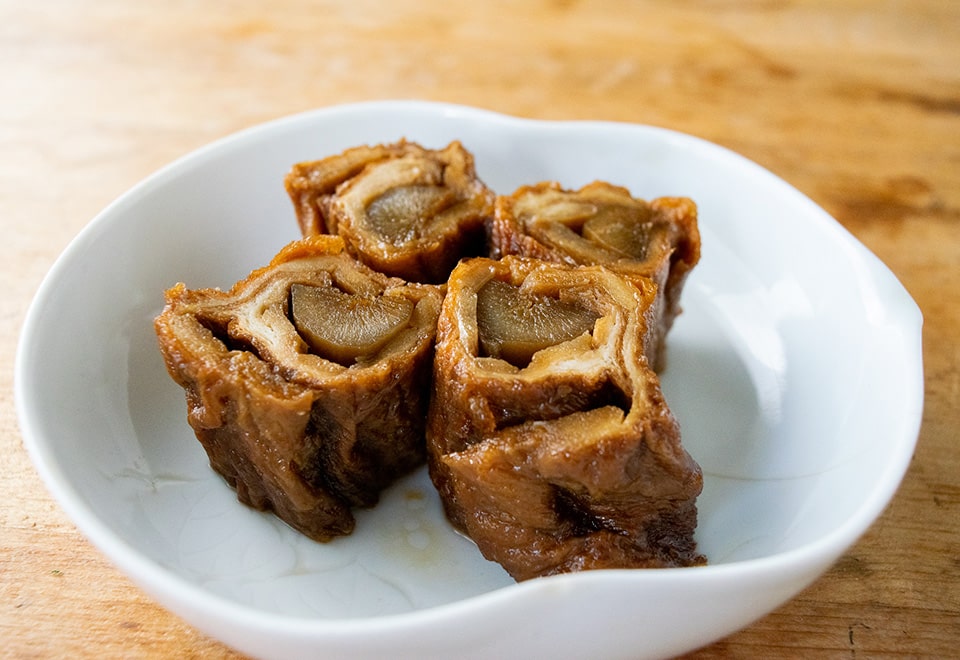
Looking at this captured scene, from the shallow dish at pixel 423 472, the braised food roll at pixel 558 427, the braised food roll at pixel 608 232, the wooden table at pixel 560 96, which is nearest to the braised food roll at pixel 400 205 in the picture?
the braised food roll at pixel 608 232

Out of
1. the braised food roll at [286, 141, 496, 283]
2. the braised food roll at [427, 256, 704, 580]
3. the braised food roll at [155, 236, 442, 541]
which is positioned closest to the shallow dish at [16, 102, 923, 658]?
the braised food roll at [155, 236, 442, 541]

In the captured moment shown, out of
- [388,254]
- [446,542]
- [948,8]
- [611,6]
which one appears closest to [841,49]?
[948,8]

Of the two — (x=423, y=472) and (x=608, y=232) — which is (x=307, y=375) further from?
(x=608, y=232)

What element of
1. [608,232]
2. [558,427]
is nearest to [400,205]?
[608,232]

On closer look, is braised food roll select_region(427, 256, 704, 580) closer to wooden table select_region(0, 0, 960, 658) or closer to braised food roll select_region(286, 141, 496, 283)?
braised food roll select_region(286, 141, 496, 283)

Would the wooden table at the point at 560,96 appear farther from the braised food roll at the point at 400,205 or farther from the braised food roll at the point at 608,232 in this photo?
the braised food roll at the point at 400,205

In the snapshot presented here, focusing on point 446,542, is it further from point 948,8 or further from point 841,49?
point 948,8
